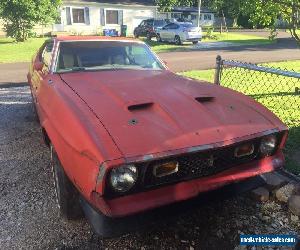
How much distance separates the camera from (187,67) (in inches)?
529

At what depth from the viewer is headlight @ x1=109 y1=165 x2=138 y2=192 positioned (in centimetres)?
247

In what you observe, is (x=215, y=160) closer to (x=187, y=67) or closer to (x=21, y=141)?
(x=21, y=141)

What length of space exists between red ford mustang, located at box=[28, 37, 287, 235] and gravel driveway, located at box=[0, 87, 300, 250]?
0.26 meters

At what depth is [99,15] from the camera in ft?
104

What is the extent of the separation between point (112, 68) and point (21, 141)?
2021mm

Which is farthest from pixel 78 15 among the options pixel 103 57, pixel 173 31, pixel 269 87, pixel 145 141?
pixel 145 141

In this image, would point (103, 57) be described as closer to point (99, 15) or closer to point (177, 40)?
point (177, 40)

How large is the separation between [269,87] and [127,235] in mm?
6771

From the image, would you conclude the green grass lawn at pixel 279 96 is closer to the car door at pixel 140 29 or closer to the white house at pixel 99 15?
the car door at pixel 140 29

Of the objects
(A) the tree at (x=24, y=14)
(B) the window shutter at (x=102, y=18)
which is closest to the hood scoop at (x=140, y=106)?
(A) the tree at (x=24, y=14)

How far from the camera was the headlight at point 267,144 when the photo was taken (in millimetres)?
3078

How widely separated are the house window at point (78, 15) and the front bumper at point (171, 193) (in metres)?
30.2

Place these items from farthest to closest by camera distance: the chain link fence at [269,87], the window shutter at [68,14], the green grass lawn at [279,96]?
the window shutter at [68,14]
the chain link fence at [269,87]
the green grass lawn at [279,96]

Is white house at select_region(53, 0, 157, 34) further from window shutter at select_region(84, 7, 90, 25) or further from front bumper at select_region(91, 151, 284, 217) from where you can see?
front bumper at select_region(91, 151, 284, 217)
